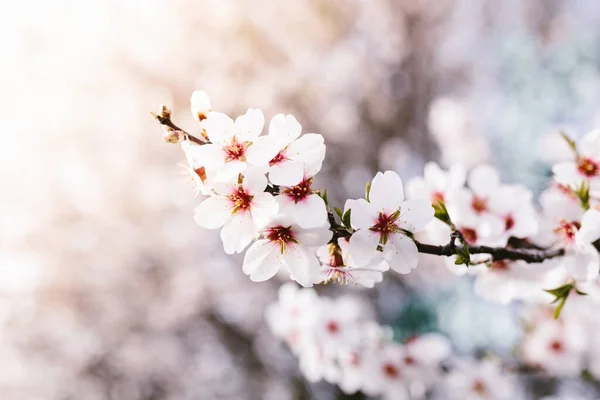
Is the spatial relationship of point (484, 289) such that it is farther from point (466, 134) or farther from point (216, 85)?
point (216, 85)

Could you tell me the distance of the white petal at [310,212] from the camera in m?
0.96

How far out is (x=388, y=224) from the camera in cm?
107

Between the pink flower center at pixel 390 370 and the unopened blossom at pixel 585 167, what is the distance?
4.84ft

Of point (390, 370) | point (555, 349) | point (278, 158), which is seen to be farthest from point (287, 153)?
point (555, 349)

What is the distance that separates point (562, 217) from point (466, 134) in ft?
11.6

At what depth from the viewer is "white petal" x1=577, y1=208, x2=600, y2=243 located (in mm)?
1164

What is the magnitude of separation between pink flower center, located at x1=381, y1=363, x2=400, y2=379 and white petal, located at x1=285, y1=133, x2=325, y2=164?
5.88 feet

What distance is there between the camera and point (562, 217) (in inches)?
55.7

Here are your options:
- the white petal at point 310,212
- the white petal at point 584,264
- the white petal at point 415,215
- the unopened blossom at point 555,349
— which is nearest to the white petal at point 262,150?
the white petal at point 310,212

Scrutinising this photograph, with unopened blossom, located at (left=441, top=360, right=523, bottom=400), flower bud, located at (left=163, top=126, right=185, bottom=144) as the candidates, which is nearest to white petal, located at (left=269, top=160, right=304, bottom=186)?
flower bud, located at (left=163, top=126, right=185, bottom=144)

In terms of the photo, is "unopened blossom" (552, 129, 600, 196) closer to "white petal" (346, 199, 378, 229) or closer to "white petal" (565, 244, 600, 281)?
"white petal" (565, 244, 600, 281)

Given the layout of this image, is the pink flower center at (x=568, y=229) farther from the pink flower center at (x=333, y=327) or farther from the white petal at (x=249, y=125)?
the pink flower center at (x=333, y=327)

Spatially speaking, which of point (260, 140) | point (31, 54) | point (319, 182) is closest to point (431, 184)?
point (260, 140)

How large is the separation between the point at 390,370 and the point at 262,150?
6.23 ft
